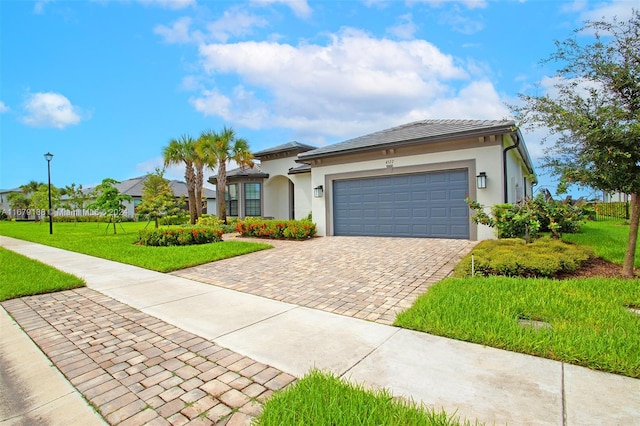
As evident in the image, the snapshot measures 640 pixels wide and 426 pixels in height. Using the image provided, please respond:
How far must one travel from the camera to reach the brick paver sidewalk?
7.56 feet

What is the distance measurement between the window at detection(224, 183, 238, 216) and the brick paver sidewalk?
17.3 metres

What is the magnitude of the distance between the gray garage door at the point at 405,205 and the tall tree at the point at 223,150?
26.5ft

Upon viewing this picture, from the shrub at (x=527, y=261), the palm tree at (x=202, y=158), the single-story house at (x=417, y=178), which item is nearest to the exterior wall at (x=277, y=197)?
the palm tree at (x=202, y=158)

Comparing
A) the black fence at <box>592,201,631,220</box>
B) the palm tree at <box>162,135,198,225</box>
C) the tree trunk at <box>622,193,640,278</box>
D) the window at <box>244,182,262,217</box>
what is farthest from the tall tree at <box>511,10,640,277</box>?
the palm tree at <box>162,135,198,225</box>

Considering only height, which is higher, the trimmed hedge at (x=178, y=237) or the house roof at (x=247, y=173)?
the house roof at (x=247, y=173)

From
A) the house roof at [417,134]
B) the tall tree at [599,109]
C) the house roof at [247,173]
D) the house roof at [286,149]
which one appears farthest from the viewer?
the house roof at [247,173]

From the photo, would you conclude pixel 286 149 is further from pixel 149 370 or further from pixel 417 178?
pixel 149 370

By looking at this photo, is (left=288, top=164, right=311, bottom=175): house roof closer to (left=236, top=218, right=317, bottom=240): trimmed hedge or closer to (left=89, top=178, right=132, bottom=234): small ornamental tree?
(left=236, top=218, right=317, bottom=240): trimmed hedge

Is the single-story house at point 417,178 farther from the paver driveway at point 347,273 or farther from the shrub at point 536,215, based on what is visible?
the paver driveway at point 347,273

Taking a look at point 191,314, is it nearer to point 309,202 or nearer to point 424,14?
point 424,14

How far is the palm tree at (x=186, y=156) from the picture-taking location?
21766mm

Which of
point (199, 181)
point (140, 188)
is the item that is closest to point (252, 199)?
point (199, 181)

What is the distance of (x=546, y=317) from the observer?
373 centimetres

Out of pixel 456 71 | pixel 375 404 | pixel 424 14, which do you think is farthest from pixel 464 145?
pixel 375 404
